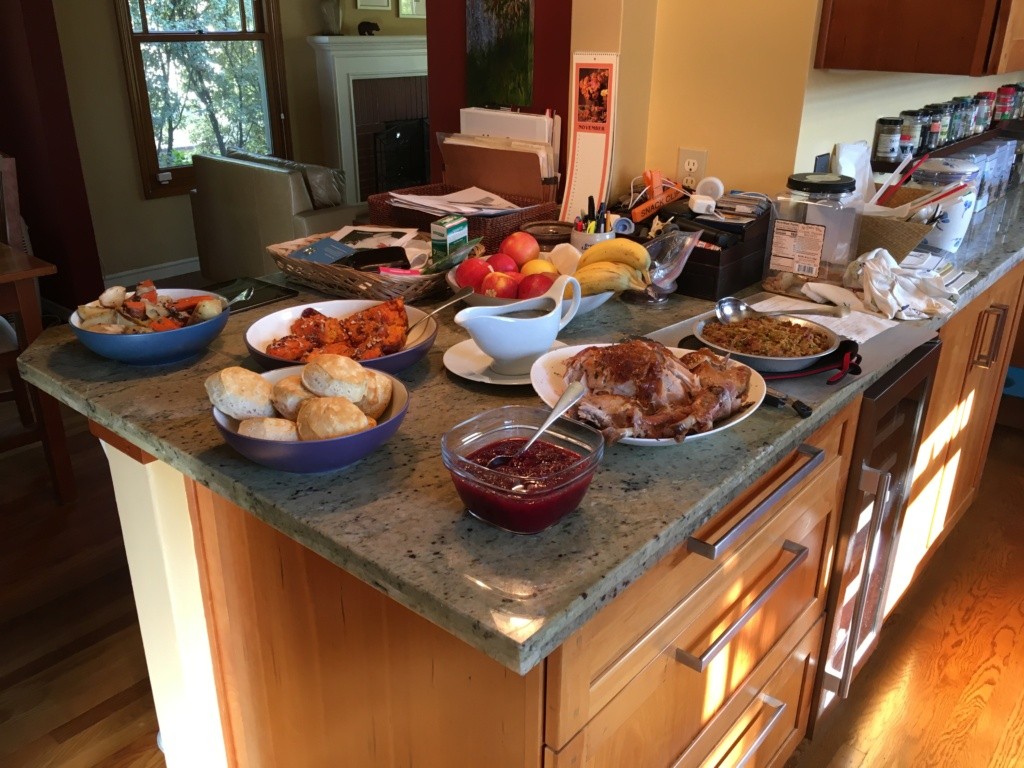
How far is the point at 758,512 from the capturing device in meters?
1.15

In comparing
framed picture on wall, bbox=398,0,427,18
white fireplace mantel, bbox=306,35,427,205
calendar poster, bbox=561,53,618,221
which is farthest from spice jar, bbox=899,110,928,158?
framed picture on wall, bbox=398,0,427,18

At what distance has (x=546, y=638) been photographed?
0.80 m

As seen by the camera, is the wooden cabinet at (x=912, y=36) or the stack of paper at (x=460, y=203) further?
the stack of paper at (x=460, y=203)

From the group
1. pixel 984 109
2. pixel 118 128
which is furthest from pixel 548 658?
pixel 118 128

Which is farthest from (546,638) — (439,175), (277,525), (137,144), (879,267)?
(137,144)

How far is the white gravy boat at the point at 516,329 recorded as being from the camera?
1.25 m

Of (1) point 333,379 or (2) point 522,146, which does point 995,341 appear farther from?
(1) point 333,379

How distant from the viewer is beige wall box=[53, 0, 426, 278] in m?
4.77

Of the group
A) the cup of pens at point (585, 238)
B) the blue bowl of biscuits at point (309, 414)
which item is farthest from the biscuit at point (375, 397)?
the cup of pens at point (585, 238)

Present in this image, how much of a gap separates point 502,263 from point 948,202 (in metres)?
1.08

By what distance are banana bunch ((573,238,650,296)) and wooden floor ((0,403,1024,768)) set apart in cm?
109

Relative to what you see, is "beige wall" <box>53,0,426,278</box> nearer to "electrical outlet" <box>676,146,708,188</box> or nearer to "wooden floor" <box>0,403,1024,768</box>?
"wooden floor" <box>0,403,1024,768</box>

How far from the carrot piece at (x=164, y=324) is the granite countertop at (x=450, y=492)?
7cm

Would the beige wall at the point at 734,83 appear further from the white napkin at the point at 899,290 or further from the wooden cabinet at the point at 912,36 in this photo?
the white napkin at the point at 899,290
